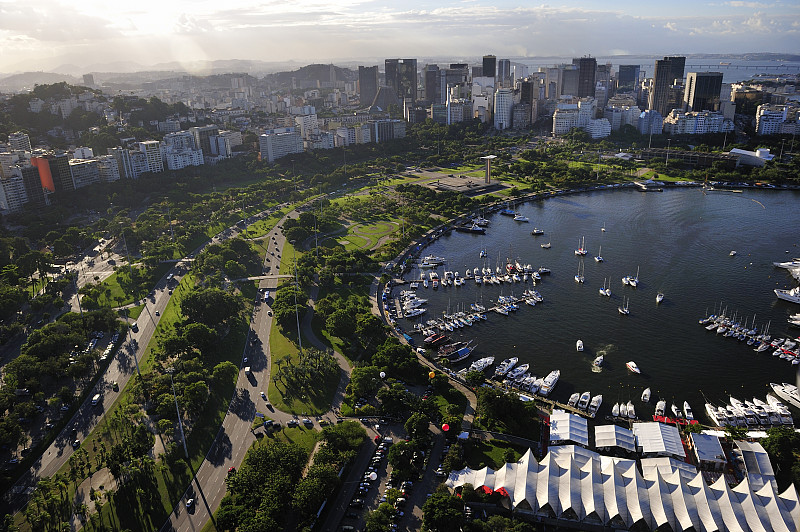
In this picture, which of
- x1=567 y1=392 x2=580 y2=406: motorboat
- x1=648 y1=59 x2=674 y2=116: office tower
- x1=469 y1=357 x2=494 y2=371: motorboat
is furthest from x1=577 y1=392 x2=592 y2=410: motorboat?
x1=648 y1=59 x2=674 y2=116: office tower

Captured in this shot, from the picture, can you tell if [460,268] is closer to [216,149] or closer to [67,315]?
[67,315]

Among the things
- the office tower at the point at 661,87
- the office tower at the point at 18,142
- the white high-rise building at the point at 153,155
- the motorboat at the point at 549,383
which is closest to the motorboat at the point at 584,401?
the motorboat at the point at 549,383

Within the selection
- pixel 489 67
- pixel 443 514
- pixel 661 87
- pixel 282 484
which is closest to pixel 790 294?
pixel 443 514

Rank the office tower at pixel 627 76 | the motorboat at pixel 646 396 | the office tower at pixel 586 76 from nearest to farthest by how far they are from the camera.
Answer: the motorboat at pixel 646 396
the office tower at pixel 586 76
the office tower at pixel 627 76

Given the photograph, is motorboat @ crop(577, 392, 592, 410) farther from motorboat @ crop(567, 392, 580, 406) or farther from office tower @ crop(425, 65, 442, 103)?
office tower @ crop(425, 65, 442, 103)

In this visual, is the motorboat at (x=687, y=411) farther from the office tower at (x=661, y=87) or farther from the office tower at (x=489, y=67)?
the office tower at (x=489, y=67)

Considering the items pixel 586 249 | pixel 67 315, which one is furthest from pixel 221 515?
pixel 586 249

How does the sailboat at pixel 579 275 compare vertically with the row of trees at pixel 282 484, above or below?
below
